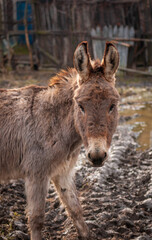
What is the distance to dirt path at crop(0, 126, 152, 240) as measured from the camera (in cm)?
394

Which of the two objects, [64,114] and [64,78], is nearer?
[64,114]

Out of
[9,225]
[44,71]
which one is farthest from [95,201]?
[44,71]

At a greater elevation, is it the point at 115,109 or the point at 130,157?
the point at 115,109

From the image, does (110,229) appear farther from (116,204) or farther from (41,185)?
(41,185)

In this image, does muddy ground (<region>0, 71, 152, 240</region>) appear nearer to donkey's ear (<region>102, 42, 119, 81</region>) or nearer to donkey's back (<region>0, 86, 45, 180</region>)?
donkey's back (<region>0, 86, 45, 180</region>)

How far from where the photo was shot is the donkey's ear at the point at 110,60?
322 centimetres

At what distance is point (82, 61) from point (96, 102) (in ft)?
1.52

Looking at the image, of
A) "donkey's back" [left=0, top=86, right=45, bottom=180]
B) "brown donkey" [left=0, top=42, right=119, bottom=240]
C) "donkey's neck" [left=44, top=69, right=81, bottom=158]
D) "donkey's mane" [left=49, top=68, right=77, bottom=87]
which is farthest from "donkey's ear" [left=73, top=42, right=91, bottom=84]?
"donkey's back" [left=0, top=86, right=45, bottom=180]

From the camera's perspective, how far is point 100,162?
296cm

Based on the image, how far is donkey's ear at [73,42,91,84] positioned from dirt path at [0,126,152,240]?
6.20 feet

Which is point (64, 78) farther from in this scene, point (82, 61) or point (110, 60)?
point (110, 60)

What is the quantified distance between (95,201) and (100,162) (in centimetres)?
181

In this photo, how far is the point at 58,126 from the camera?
3.64 m

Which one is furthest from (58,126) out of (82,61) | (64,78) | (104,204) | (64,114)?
(104,204)
